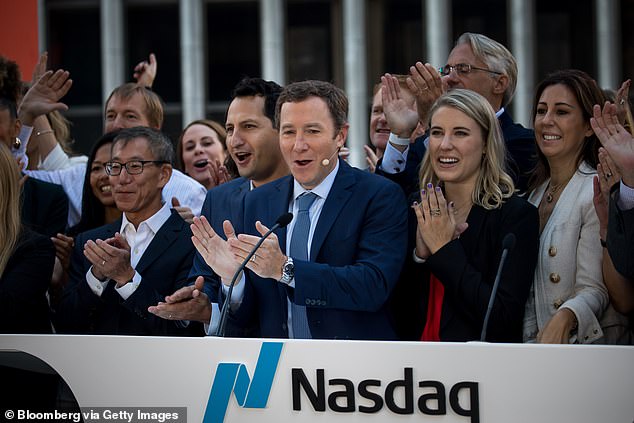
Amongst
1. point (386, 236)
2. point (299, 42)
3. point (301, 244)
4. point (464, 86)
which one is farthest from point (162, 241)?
point (299, 42)

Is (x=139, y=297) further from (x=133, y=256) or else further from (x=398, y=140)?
(x=398, y=140)

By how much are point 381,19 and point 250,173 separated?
11.4 metres

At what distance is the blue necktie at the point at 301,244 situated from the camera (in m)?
3.44

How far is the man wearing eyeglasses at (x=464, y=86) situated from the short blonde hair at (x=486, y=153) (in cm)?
26

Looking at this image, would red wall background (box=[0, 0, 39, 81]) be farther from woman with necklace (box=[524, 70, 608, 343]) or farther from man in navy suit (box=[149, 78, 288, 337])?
woman with necklace (box=[524, 70, 608, 343])

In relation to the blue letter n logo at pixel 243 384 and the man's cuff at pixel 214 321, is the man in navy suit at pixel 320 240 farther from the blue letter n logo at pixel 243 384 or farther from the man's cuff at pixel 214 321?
the blue letter n logo at pixel 243 384

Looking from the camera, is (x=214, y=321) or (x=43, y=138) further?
(x=43, y=138)

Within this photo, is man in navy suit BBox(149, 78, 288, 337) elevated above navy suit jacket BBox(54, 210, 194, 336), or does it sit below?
above

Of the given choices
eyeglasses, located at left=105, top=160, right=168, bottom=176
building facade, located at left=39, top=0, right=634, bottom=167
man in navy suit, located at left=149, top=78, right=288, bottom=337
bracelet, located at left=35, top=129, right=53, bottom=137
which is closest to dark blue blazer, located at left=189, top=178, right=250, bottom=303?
man in navy suit, located at left=149, top=78, right=288, bottom=337

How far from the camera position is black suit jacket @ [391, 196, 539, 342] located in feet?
10.8

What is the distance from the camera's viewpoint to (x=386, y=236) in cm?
346

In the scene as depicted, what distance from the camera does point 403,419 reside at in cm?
259

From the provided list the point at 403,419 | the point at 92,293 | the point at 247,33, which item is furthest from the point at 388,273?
the point at 247,33

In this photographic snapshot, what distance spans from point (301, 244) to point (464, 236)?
0.59 metres
